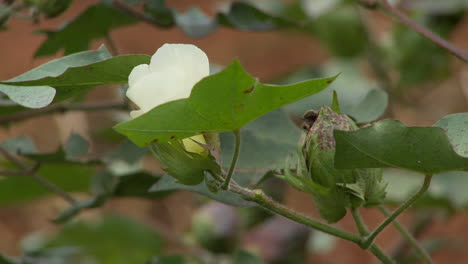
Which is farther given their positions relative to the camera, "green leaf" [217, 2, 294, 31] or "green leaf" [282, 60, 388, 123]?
"green leaf" [217, 2, 294, 31]

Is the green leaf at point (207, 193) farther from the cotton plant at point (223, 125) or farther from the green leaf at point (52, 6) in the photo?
the green leaf at point (52, 6)

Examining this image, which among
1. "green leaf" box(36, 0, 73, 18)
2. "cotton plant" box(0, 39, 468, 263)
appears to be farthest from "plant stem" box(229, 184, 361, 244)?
"green leaf" box(36, 0, 73, 18)

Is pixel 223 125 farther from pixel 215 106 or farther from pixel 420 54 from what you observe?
pixel 420 54

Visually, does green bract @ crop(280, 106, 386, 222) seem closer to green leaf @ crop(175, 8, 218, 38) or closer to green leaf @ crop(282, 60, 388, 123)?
green leaf @ crop(282, 60, 388, 123)

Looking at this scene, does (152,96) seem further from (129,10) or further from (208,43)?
(208,43)

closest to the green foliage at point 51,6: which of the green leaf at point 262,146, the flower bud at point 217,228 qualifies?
the green leaf at point 262,146
